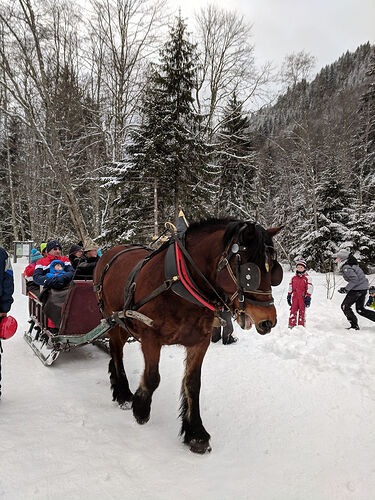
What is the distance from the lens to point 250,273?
208 cm

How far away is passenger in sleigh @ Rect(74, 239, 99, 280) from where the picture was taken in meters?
5.10

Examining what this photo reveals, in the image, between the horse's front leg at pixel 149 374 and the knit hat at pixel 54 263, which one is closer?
the horse's front leg at pixel 149 374

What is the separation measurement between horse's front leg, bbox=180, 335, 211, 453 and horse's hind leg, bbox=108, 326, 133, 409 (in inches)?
31.7

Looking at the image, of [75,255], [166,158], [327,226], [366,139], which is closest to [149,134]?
[166,158]

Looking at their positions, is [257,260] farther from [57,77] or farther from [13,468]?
[57,77]

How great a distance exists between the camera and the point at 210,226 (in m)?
2.57

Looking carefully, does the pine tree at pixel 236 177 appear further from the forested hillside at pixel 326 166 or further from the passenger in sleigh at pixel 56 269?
the passenger in sleigh at pixel 56 269

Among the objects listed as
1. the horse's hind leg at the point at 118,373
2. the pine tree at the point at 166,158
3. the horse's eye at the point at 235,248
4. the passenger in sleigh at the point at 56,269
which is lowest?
the horse's hind leg at the point at 118,373

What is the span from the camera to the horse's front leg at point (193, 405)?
240 centimetres

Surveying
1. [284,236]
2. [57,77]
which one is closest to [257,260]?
[57,77]

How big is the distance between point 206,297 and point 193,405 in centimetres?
94

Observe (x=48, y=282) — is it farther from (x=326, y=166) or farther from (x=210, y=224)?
(x=326, y=166)

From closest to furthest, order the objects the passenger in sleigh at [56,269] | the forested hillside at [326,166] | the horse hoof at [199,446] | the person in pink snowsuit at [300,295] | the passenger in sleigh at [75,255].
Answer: the horse hoof at [199,446] → the passenger in sleigh at [56,269] → the passenger in sleigh at [75,255] → the person in pink snowsuit at [300,295] → the forested hillside at [326,166]

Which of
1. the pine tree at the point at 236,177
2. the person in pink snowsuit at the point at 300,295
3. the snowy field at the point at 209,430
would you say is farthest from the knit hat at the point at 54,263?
the pine tree at the point at 236,177
